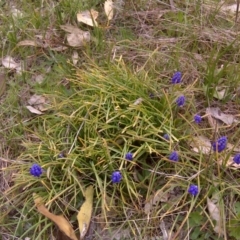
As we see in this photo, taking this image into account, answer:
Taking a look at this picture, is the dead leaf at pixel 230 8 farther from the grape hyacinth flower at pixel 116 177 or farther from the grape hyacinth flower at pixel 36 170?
the grape hyacinth flower at pixel 36 170

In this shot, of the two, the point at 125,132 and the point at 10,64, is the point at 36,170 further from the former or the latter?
the point at 10,64

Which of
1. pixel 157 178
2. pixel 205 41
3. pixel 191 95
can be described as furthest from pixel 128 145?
pixel 205 41

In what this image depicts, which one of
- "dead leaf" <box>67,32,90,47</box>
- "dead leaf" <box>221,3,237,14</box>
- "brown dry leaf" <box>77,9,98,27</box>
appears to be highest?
"brown dry leaf" <box>77,9,98,27</box>

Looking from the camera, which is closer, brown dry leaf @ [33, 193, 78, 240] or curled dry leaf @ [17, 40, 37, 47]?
brown dry leaf @ [33, 193, 78, 240]

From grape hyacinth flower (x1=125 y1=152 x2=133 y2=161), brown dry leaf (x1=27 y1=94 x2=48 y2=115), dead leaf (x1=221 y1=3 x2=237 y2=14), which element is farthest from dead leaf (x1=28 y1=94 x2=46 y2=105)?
dead leaf (x1=221 y1=3 x2=237 y2=14)

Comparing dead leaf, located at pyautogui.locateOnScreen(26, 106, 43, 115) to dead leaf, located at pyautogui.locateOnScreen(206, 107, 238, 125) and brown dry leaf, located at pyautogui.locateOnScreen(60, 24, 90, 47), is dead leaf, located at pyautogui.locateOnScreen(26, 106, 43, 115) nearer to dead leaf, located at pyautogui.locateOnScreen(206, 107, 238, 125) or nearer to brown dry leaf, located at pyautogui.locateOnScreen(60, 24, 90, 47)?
brown dry leaf, located at pyautogui.locateOnScreen(60, 24, 90, 47)

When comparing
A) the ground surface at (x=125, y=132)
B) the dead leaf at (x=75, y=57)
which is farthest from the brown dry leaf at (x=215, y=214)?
the dead leaf at (x=75, y=57)
